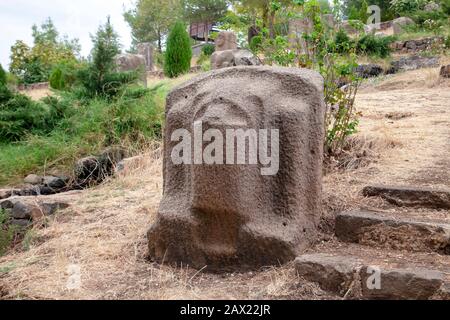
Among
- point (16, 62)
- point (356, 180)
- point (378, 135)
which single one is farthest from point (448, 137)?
point (16, 62)

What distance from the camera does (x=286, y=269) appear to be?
2680 mm

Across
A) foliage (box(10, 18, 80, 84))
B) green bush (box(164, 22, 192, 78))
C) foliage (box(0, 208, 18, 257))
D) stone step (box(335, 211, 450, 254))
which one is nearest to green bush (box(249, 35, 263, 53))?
stone step (box(335, 211, 450, 254))

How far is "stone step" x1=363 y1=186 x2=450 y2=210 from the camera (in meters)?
3.29

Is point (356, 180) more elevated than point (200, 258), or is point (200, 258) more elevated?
point (356, 180)

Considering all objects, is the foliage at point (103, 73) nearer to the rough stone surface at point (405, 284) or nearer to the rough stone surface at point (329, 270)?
the rough stone surface at point (329, 270)

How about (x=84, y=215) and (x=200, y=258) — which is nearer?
(x=200, y=258)

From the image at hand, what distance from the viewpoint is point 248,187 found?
2.71 metres

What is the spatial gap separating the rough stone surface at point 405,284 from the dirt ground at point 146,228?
0.23m

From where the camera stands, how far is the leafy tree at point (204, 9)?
30438 mm

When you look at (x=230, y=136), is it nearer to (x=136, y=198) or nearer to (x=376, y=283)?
(x=376, y=283)

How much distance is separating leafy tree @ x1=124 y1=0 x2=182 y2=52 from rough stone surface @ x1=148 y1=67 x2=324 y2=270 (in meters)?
28.5

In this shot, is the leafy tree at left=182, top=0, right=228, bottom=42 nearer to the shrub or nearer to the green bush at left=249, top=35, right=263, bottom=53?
the shrub
